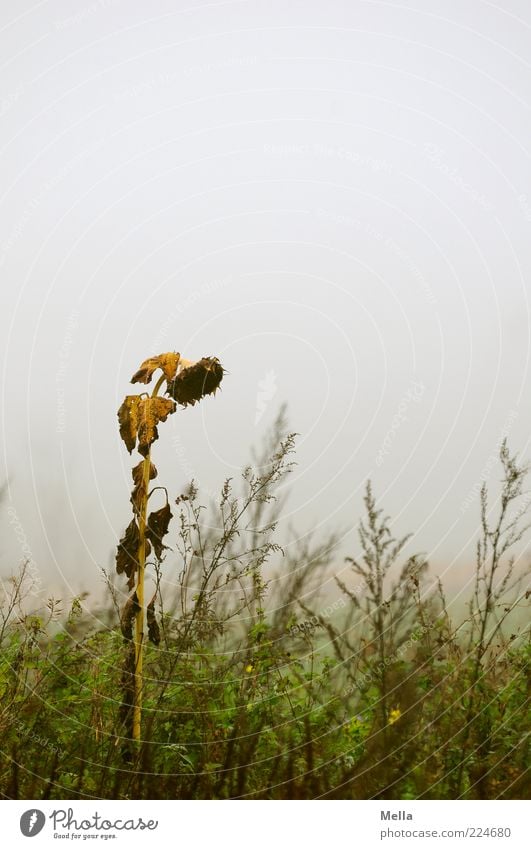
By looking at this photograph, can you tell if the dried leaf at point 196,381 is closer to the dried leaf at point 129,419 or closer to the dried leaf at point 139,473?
the dried leaf at point 129,419

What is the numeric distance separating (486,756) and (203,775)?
115 centimetres

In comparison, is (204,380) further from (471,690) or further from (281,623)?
(471,690)

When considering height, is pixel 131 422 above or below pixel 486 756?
above

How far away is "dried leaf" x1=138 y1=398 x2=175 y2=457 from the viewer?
9.19ft

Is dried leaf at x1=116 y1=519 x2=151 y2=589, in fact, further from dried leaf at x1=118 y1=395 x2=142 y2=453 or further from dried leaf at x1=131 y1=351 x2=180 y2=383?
dried leaf at x1=131 y1=351 x2=180 y2=383

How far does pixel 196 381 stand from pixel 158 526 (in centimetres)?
59
